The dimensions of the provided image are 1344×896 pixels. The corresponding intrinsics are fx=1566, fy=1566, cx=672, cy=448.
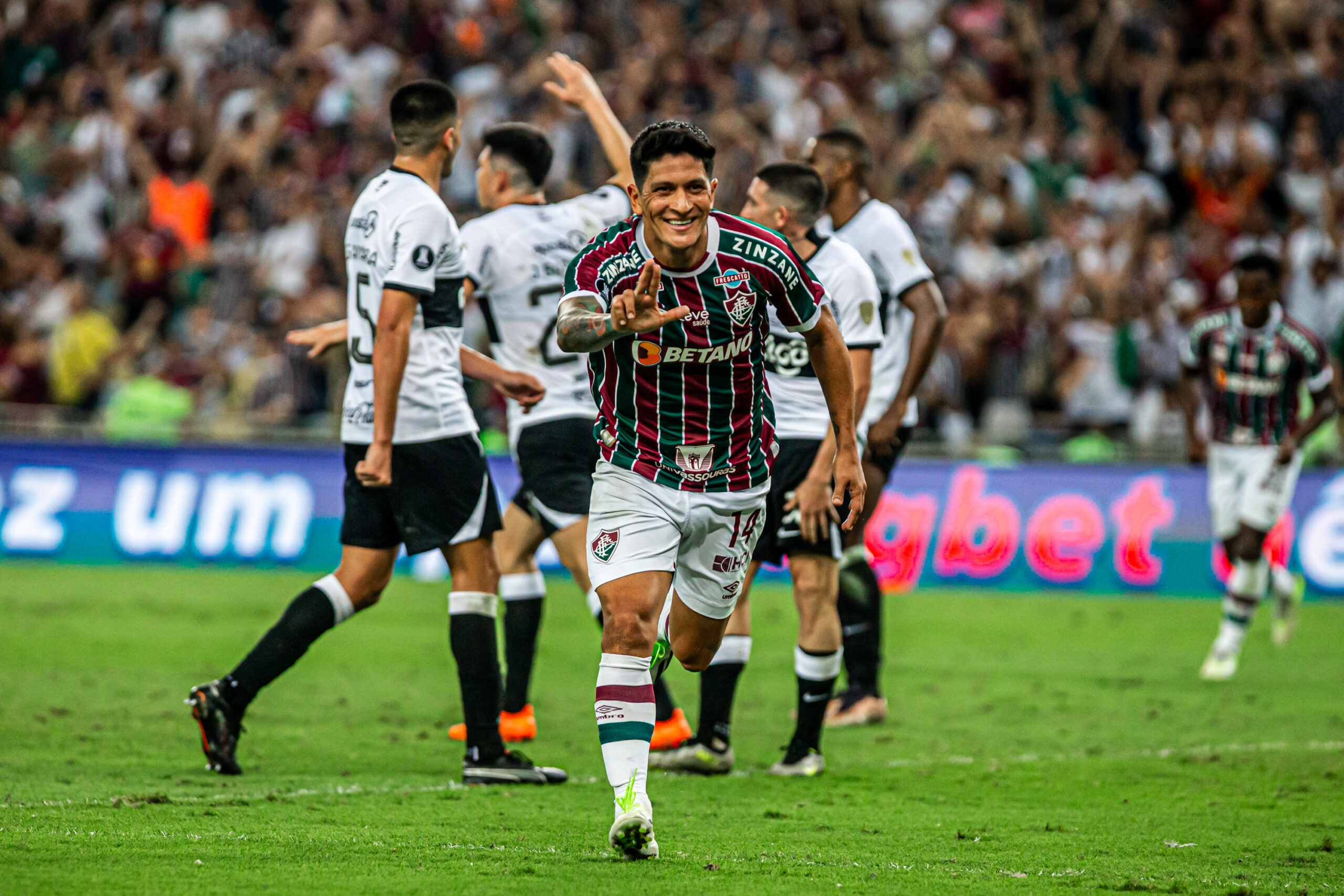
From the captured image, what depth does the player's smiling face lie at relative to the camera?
17.0 feet

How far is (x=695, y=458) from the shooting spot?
5500mm

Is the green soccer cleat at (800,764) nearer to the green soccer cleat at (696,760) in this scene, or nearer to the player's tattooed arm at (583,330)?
the green soccer cleat at (696,760)

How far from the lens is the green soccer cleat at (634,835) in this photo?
4.94 meters

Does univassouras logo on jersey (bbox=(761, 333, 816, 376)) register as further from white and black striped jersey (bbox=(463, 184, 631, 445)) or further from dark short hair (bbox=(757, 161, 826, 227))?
white and black striped jersey (bbox=(463, 184, 631, 445))

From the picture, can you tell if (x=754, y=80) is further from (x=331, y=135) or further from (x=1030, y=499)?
(x=1030, y=499)

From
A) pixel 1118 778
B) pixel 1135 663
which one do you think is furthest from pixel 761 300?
pixel 1135 663

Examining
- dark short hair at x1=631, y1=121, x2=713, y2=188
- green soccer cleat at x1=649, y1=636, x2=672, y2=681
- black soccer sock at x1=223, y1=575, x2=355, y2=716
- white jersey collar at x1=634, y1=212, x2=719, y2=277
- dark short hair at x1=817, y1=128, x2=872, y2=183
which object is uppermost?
dark short hair at x1=817, y1=128, x2=872, y2=183

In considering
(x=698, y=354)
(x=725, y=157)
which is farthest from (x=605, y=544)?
(x=725, y=157)

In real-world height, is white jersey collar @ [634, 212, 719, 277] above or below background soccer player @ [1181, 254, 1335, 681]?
above

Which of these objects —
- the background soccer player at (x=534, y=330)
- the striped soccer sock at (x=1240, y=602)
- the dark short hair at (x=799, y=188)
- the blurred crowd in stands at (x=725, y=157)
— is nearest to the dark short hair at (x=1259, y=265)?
the striped soccer sock at (x=1240, y=602)

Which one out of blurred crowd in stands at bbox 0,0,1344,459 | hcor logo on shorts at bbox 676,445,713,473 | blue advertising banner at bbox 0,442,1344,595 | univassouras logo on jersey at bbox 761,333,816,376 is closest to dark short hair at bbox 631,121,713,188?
hcor logo on shorts at bbox 676,445,713,473

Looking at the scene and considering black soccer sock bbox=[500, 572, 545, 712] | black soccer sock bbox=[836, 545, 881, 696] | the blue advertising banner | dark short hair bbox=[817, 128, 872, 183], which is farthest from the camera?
the blue advertising banner

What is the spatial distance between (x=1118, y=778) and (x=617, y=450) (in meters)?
2.99

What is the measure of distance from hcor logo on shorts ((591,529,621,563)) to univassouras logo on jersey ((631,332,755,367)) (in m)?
0.59
